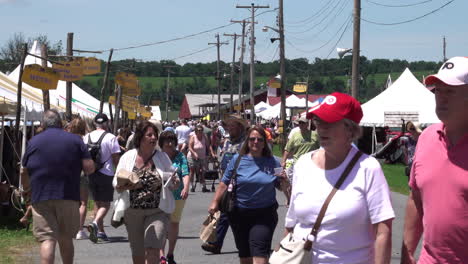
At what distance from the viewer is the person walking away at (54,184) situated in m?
7.86

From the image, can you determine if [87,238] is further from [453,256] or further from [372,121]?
[372,121]

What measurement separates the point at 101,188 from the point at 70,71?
6.17 meters

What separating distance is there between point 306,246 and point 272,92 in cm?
4291

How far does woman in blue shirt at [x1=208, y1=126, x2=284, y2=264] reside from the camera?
24.3 ft

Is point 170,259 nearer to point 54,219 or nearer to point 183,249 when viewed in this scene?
point 183,249

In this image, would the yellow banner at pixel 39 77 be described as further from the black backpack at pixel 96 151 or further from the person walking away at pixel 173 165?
the person walking away at pixel 173 165

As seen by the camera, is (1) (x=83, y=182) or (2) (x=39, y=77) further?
(2) (x=39, y=77)

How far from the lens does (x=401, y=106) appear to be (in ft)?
104

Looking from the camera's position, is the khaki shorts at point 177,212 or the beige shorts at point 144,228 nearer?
the beige shorts at point 144,228

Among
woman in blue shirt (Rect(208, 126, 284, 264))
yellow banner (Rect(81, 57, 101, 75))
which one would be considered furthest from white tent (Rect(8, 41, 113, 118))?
woman in blue shirt (Rect(208, 126, 284, 264))

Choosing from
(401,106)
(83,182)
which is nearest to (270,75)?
(401,106)

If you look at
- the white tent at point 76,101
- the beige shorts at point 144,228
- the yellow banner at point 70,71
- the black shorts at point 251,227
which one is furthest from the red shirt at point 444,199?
the white tent at point 76,101

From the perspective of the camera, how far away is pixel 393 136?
108ft

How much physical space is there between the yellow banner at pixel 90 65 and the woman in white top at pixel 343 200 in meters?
14.3
